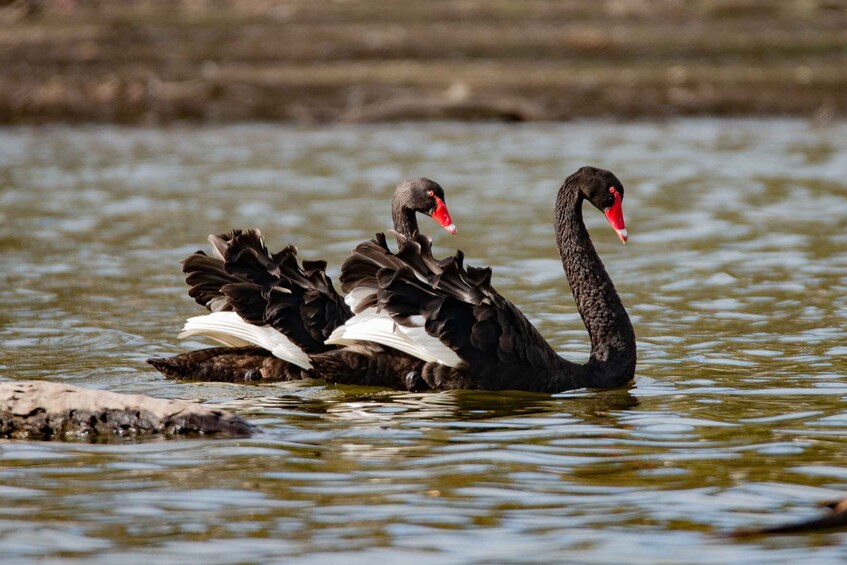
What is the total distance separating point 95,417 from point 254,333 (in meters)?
1.45

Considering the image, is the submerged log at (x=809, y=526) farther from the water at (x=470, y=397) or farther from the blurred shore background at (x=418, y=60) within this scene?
the blurred shore background at (x=418, y=60)

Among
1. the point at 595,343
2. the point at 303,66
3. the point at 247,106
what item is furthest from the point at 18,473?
the point at 303,66

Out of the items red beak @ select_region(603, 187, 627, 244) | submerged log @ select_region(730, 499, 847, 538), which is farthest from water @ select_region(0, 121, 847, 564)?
red beak @ select_region(603, 187, 627, 244)

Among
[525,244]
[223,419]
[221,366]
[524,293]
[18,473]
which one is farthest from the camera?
[525,244]

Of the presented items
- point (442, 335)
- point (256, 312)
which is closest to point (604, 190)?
point (442, 335)

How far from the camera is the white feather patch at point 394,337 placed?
7.66 meters

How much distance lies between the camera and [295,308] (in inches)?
317

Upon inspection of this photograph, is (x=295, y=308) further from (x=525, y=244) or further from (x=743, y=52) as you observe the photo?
(x=743, y=52)

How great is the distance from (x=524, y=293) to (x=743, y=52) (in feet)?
50.1

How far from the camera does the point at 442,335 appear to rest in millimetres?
7594

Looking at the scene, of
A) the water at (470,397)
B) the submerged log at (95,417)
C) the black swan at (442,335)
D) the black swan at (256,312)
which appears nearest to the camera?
the water at (470,397)

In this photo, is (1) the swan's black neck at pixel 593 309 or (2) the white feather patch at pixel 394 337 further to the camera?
(1) the swan's black neck at pixel 593 309

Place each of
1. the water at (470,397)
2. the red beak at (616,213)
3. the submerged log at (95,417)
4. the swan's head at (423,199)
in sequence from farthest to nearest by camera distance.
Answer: the swan's head at (423,199) → the red beak at (616,213) → the submerged log at (95,417) → the water at (470,397)

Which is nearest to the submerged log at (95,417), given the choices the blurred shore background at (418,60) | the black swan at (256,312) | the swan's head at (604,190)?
the black swan at (256,312)
